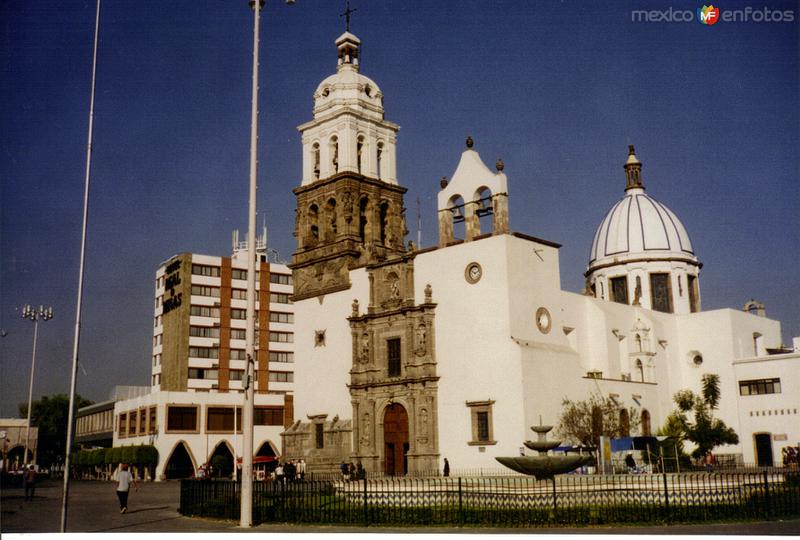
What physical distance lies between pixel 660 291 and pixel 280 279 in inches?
1572

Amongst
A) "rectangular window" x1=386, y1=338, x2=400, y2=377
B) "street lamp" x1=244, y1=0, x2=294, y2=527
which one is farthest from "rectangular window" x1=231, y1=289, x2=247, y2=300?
"street lamp" x1=244, y1=0, x2=294, y2=527

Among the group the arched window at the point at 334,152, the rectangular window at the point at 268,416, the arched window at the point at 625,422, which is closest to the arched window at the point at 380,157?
the arched window at the point at 334,152

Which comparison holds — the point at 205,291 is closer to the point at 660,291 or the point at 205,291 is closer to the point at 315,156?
the point at 315,156

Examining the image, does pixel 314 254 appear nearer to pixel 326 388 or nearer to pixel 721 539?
pixel 326 388

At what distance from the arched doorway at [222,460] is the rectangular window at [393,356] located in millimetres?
21518

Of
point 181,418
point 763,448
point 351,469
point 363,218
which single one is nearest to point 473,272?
point 363,218

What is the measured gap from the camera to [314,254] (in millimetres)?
51500

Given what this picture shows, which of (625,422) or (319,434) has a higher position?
(625,422)

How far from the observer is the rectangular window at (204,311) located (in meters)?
79.2

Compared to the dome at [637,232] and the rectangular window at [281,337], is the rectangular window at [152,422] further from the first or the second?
the dome at [637,232]

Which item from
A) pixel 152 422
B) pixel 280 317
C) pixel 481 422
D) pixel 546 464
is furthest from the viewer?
pixel 280 317

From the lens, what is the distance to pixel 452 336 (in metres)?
43.5

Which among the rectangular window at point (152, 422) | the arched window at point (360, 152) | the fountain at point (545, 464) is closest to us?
the fountain at point (545, 464)

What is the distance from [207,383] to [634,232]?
42155 mm
